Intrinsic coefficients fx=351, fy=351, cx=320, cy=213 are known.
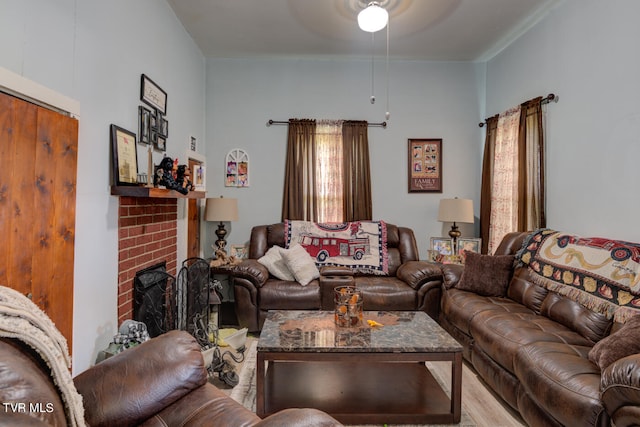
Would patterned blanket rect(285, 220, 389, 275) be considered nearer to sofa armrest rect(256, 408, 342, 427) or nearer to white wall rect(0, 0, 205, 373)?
white wall rect(0, 0, 205, 373)

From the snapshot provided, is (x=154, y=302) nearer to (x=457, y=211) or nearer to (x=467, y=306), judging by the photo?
(x=467, y=306)

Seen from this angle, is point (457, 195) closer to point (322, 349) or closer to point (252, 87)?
point (252, 87)

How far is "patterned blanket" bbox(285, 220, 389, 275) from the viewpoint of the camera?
13.2 feet

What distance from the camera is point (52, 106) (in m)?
1.74

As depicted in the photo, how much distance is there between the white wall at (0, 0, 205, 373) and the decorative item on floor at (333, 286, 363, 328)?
5.03 feet

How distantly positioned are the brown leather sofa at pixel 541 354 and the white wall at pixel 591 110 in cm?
60

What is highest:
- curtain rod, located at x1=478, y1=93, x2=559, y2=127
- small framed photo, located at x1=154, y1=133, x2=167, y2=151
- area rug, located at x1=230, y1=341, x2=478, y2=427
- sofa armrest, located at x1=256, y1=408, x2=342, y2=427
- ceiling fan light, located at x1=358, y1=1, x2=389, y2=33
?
ceiling fan light, located at x1=358, y1=1, x2=389, y2=33

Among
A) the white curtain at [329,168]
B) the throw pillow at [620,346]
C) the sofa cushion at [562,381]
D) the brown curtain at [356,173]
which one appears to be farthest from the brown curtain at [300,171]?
the throw pillow at [620,346]

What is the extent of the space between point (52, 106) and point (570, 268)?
334 centimetres

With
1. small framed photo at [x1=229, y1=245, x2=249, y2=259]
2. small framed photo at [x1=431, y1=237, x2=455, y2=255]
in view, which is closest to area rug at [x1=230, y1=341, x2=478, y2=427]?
small framed photo at [x1=229, y1=245, x2=249, y2=259]

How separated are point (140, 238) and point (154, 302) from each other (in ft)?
1.80

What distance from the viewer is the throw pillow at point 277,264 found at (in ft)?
12.0

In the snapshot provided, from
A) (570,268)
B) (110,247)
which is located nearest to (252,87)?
(110,247)

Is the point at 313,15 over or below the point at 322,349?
over
